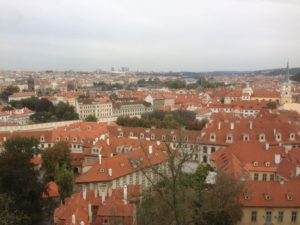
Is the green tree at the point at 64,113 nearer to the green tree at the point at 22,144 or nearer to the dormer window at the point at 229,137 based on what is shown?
the green tree at the point at 22,144

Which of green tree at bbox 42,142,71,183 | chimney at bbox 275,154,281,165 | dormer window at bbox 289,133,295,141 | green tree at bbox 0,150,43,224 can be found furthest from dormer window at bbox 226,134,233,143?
green tree at bbox 0,150,43,224

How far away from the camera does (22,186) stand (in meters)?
22.7

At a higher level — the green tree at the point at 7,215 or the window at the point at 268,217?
the green tree at the point at 7,215

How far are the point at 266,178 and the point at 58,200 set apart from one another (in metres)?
17.9

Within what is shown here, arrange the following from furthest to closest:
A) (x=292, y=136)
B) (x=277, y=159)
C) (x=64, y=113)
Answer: (x=64, y=113) → (x=292, y=136) → (x=277, y=159)

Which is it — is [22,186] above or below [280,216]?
above

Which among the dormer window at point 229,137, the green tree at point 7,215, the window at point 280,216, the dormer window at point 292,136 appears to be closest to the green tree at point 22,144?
the green tree at point 7,215

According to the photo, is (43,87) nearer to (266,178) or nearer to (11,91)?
(11,91)

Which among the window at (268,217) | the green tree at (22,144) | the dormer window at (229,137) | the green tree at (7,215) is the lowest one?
the window at (268,217)

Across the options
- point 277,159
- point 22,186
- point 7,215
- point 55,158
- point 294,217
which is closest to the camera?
point 7,215

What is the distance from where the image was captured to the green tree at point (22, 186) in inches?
888

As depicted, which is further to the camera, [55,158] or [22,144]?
[22,144]

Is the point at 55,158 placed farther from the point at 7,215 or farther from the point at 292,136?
the point at 292,136

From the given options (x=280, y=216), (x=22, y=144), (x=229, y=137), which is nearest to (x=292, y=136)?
(x=229, y=137)
